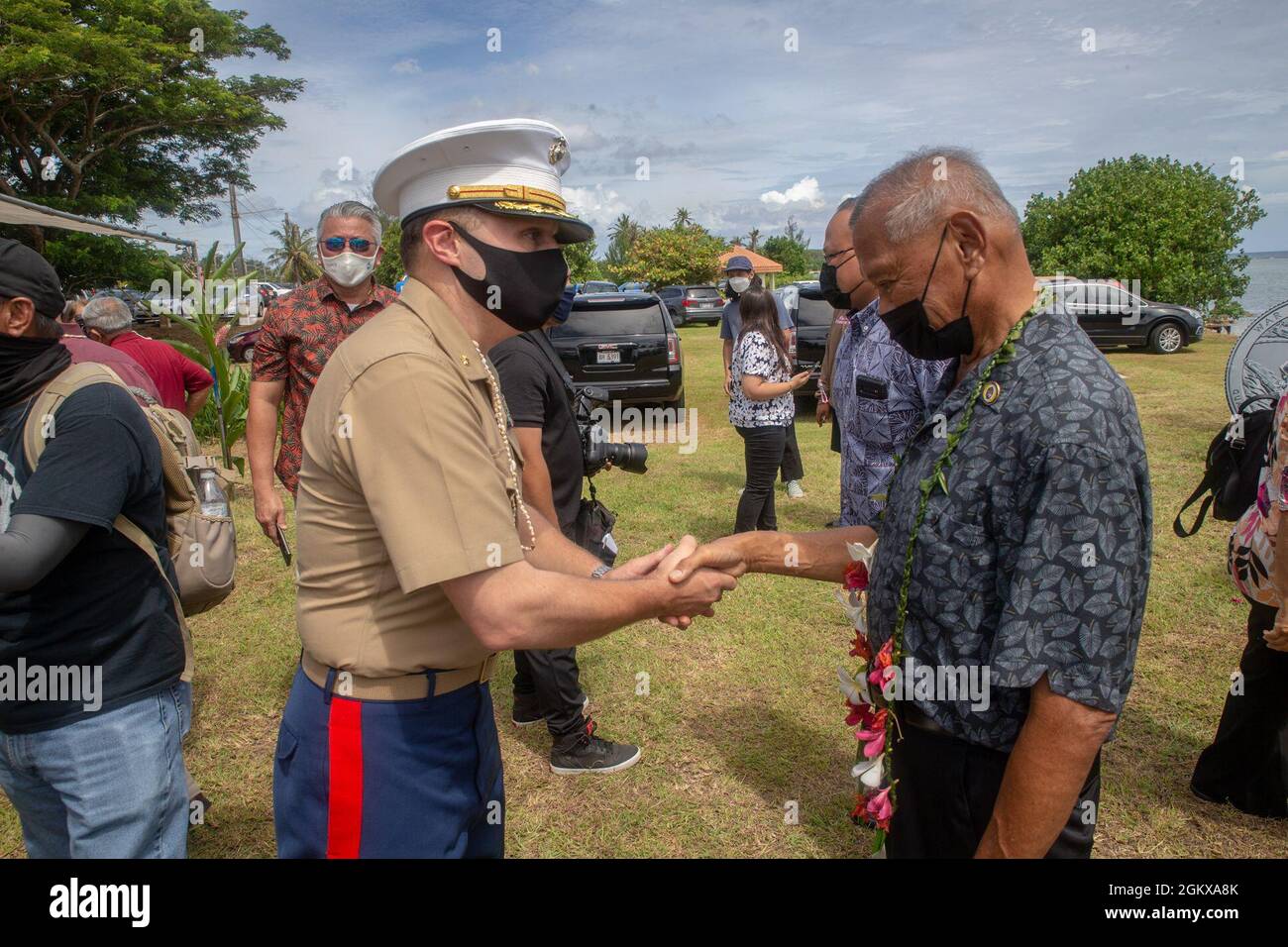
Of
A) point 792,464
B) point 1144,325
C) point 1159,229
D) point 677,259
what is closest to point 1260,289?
point 1159,229

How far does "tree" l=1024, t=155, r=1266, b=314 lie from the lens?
62.8ft

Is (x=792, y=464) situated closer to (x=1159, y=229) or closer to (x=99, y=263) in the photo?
(x=1159, y=229)

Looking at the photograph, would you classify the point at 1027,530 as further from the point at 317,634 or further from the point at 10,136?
the point at 10,136

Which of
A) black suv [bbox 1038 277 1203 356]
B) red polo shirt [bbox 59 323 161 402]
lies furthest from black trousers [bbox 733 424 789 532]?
black suv [bbox 1038 277 1203 356]

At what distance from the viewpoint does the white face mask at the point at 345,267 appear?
4.03 m

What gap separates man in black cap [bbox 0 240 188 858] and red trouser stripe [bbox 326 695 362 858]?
75 cm

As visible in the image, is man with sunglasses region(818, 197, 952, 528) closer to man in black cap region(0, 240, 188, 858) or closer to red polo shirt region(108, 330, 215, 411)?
man in black cap region(0, 240, 188, 858)

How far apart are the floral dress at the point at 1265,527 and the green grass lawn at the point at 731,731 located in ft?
3.62

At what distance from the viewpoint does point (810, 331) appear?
12164mm

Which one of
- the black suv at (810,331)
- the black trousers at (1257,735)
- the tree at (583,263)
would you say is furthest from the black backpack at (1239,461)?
the tree at (583,263)

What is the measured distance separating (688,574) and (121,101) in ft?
84.3
